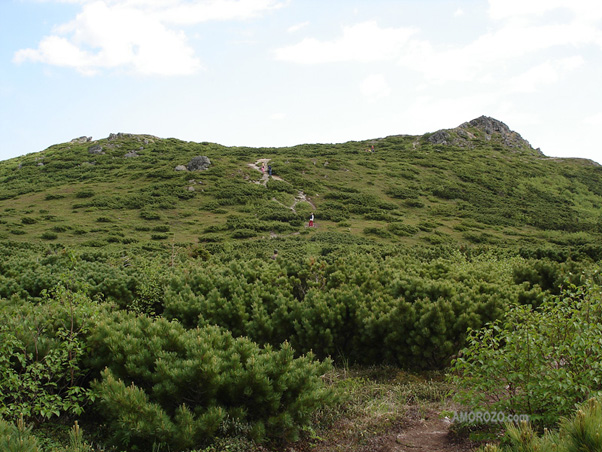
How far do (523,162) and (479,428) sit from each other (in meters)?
65.4

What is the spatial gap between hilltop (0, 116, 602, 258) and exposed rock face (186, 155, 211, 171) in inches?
7.6

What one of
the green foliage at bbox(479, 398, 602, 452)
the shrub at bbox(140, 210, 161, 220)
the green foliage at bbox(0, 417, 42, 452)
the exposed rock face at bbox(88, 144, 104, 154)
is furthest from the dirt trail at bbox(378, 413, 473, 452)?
the exposed rock face at bbox(88, 144, 104, 154)

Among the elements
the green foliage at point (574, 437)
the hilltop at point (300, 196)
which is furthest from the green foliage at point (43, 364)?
the hilltop at point (300, 196)

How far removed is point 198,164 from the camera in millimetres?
49125

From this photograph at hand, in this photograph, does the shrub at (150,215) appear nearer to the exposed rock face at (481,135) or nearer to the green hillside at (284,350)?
the green hillside at (284,350)

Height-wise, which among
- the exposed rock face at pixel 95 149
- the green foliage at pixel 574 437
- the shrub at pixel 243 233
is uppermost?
the exposed rock face at pixel 95 149

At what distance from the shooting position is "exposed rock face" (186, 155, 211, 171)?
48812 millimetres

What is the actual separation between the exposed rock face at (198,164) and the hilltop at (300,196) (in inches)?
7.6

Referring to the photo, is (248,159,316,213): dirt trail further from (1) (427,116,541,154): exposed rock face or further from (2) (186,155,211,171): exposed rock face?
(1) (427,116,541,154): exposed rock face

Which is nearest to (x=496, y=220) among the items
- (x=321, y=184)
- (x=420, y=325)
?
(x=321, y=184)

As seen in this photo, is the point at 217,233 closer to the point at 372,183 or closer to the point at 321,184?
the point at 321,184

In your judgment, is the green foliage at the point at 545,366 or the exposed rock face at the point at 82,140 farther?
the exposed rock face at the point at 82,140

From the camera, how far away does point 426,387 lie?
659cm

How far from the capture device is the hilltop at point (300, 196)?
1289 inches
